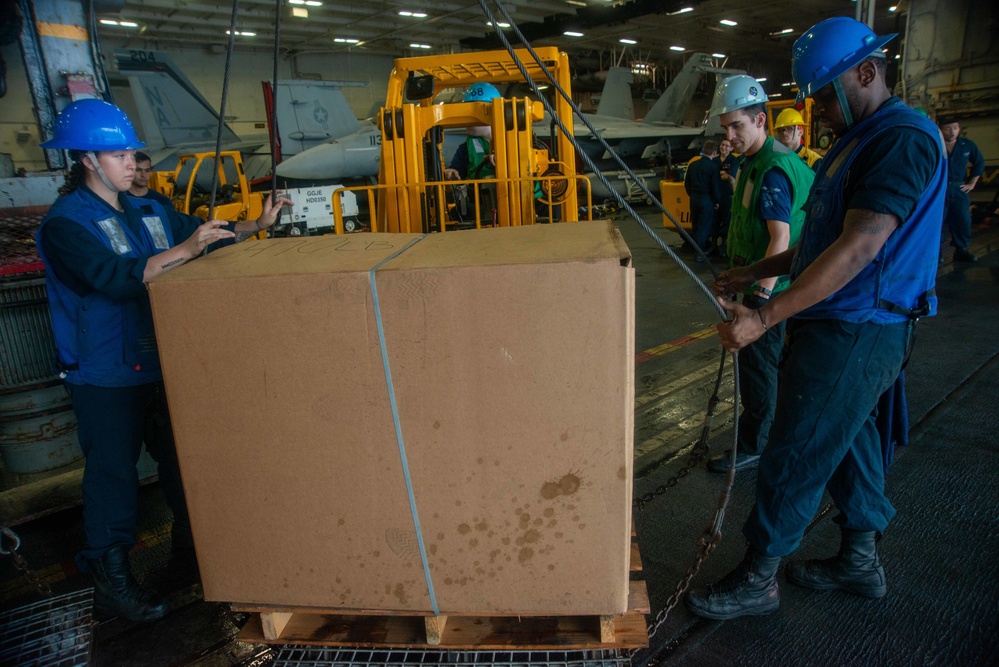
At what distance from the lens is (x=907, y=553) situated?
244cm

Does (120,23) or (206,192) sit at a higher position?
(120,23)

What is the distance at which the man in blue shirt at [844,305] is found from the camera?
5.59ft

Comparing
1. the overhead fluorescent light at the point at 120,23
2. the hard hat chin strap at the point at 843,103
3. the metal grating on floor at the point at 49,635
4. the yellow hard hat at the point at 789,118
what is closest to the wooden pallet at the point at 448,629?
the metal grating on floor at the point at 49,635

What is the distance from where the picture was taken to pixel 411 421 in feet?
4.92

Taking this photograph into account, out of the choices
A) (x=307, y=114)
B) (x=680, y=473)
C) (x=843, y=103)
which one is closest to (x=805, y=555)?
(x=680, y=473)

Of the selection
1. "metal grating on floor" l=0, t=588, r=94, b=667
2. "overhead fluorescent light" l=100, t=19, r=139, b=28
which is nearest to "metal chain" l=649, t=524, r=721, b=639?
"metal grating on floor" l=0, t=588, r=94, b=667

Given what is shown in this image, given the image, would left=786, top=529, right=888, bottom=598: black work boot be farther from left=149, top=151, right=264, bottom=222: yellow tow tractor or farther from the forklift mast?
left=149, top=151, right=264, bottom=222: yellow tow tractor

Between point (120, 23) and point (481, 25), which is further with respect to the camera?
point (481, 25)

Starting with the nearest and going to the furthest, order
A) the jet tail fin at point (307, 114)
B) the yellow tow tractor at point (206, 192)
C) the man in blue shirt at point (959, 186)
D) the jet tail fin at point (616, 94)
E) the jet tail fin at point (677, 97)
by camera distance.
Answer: the man in blue shirt at point (959, 186)
the yellow tow tractor at point (206, 192)
the jet tail fin at point (307, 114)
the jet tail fin at point (677, 97)
the jet tail fin at point (616, 94)

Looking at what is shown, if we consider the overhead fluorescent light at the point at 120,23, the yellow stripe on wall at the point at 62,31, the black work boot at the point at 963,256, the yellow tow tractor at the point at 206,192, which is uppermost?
the overhead fluorescent light at the point at 120,23

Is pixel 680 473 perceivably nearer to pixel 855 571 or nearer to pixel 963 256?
pixel 855 571

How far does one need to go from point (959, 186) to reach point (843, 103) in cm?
742

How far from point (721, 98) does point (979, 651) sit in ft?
8.46

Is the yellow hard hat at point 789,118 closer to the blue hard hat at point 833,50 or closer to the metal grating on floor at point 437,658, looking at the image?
the blue hard hat at point 833,50
